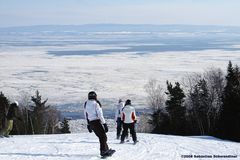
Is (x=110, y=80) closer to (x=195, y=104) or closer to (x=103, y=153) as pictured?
(x=195, y=104)

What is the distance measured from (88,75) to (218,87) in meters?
66.2

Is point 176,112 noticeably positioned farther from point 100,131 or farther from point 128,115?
point 100,131

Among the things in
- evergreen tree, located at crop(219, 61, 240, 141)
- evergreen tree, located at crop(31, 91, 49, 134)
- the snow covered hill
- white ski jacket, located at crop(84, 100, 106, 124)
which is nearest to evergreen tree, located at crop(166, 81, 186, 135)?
evergreen tree, located at crop(219, 61, 240, 141)

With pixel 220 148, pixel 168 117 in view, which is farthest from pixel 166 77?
pixel 220 148

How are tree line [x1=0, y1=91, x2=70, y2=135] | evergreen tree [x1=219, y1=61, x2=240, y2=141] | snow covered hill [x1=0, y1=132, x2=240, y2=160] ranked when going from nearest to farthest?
snow covered hill [x1=0, y1=132, x2=240, y2=160]
evergreen tree [x1=219, y1=61, x2=240, y2=141]
tree line [x1=0, y1=91, x2=70, y2=135]

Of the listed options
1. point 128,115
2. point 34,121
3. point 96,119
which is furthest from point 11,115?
point 34,121

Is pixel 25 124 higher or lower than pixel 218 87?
lower

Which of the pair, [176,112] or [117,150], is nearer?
[117,150]

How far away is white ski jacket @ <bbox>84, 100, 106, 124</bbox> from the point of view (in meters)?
11.8

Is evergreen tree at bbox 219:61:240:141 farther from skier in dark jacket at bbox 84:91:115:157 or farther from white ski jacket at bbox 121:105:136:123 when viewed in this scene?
skier in dark jacket at bbox 84:91:115:157

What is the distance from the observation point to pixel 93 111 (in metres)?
11.9

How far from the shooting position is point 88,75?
113 metres

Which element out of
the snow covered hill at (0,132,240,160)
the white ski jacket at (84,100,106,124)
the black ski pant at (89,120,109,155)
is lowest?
the snow covered hill at (0,132,240,160)

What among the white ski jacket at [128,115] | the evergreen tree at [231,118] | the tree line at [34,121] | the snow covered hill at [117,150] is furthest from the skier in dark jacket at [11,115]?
the tree line at [34,121]
